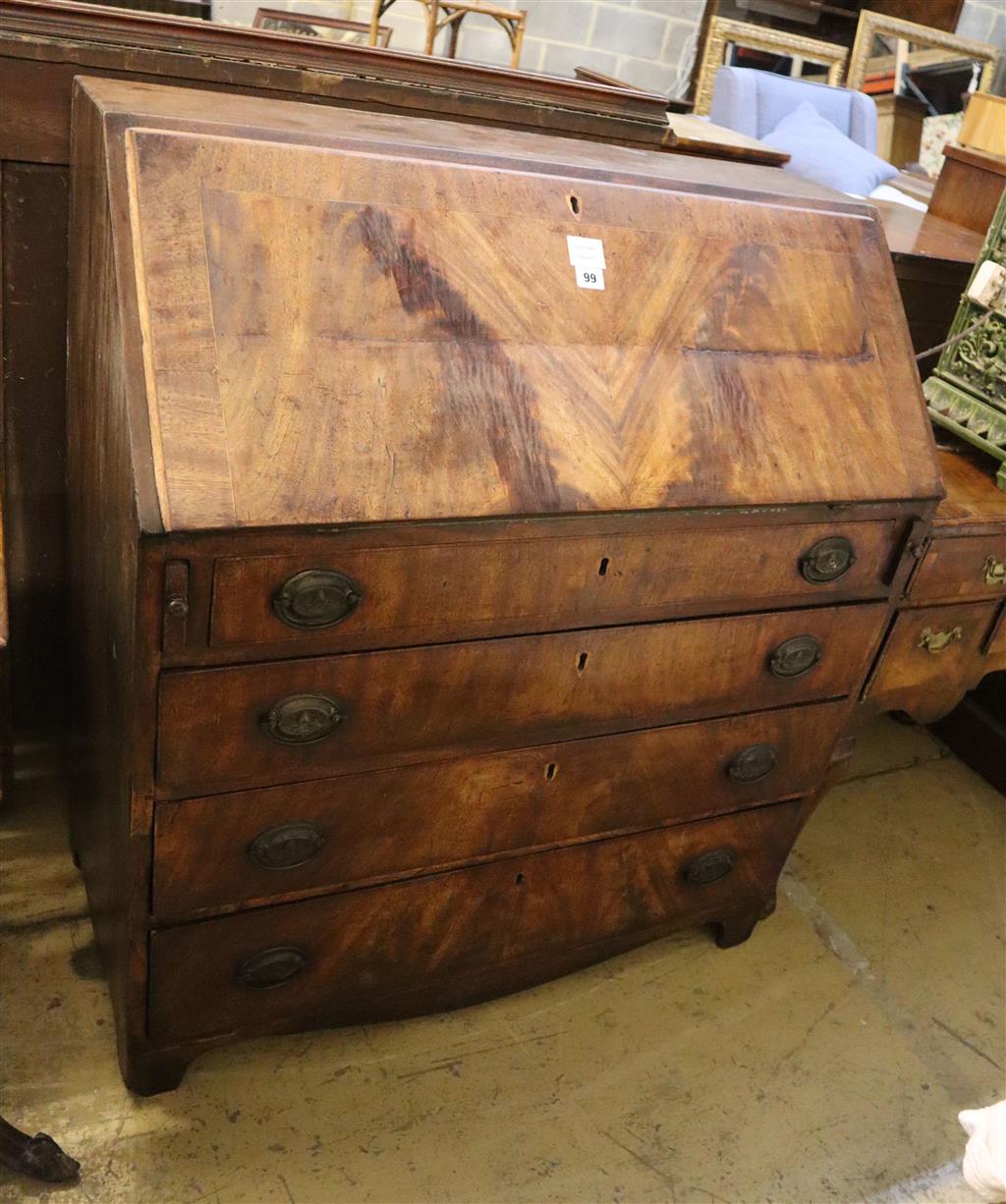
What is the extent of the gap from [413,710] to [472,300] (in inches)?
21.0

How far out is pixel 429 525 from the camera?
4.04ft

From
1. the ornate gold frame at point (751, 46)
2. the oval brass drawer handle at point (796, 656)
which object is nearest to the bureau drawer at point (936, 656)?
the oval brass drawer handle at point (796, 656)

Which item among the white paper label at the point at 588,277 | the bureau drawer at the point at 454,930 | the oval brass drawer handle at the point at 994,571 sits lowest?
the bureau drawer at the point at 454,930

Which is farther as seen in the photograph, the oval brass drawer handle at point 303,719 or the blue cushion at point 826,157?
the blue cushion at point 826,157

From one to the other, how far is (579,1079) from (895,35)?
553 centimetres

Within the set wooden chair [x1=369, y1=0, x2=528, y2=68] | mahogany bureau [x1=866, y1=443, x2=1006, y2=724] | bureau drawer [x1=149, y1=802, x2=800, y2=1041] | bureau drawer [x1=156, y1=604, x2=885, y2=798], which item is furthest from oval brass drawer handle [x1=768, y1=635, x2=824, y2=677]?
wooden chair [x1=369, y1=0, x2=528, y2=68]

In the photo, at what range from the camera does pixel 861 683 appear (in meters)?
1.83

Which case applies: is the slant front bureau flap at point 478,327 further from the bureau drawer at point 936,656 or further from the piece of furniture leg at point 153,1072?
the piece of furniture leg at point 153,1072

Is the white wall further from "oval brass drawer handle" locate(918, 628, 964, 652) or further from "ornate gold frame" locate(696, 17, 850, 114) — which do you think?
"oval brass drawer handle" locate(918, 628, 964, 652)

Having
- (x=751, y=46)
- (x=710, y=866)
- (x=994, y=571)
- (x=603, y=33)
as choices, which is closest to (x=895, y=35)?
(x=751, y=46)

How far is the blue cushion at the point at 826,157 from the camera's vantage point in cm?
369

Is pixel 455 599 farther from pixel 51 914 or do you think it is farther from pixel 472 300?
pixel 51 914

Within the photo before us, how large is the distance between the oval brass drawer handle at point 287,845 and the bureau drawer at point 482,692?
0.09 m

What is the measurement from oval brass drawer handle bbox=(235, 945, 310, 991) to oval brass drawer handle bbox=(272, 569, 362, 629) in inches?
23.4
